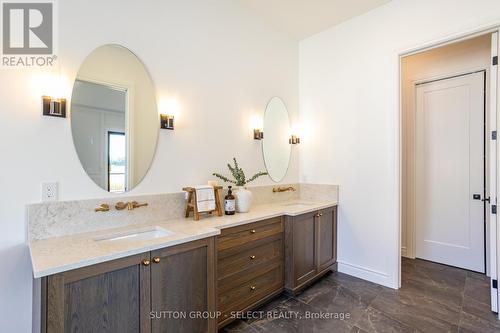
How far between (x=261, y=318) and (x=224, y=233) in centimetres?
84

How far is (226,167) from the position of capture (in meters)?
2.73

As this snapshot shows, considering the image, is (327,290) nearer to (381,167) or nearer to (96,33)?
(381,167)

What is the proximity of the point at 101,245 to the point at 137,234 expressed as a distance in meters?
0.36

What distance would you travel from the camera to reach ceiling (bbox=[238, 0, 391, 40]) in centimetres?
279

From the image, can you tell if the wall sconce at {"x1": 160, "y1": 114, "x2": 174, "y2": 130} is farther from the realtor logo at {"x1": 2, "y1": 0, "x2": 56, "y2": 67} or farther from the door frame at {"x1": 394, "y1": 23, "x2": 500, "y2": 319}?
the door frame at {"x1": 394, "y1": 23, "x2": 500, "y2": 319}

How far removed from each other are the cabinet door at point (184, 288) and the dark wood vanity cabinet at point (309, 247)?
95 centimetres

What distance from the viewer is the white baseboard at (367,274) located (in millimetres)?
2758

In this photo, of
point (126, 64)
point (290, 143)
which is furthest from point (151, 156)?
point (290, 143)

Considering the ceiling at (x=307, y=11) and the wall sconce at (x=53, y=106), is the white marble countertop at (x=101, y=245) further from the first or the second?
the ceiling at (x=307, y=11)

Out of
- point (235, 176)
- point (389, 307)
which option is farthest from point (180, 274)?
point (389, 307)

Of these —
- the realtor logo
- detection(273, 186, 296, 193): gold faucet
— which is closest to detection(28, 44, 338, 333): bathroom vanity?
the realtor logo

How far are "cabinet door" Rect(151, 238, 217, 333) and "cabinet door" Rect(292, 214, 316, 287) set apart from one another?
1008 millimetres

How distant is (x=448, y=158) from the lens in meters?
3.30

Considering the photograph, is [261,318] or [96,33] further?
[261,318]
